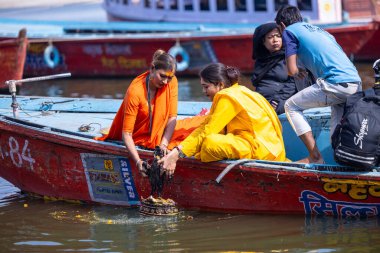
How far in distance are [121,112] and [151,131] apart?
0.96ft

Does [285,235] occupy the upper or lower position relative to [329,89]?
lower

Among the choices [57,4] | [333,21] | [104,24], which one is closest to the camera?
[333,21]

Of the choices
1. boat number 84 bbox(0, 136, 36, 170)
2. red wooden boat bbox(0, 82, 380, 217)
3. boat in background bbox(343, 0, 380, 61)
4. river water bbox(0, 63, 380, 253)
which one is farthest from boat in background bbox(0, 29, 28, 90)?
river water bbox(0, 63, 380, 253)

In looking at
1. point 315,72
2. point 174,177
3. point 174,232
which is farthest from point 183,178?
point 315,72

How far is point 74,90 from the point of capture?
16531 mm

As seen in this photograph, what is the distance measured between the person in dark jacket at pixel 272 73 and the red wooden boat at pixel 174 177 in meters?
0.28

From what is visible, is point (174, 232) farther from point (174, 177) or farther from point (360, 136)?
point (360, 136)

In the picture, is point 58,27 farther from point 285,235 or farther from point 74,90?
point 285,235

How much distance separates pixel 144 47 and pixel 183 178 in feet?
33.2

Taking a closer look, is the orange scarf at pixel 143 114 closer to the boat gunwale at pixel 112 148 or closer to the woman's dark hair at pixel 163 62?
the boat gunwale at pixel 112 148

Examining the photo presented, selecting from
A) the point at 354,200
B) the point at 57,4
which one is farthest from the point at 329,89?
the point at 57,4

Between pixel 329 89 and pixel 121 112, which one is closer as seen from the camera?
pixel 329 89

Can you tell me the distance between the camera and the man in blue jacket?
729 centimetres

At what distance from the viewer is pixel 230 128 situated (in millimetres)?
7457
